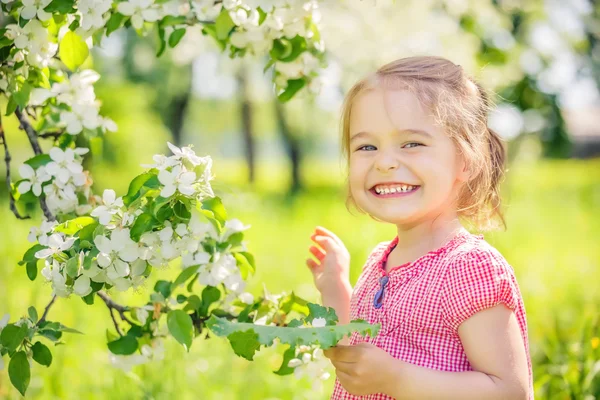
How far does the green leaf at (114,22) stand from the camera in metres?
1.66

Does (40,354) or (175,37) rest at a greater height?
(175,37)

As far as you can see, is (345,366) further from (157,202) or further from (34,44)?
(34,44)

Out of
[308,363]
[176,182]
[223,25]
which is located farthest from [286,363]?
→ [223,25]

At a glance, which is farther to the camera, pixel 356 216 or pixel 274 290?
pixel 274 290

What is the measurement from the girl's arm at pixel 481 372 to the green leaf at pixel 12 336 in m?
0.81

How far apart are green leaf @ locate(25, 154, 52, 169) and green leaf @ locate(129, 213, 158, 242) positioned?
539 mm

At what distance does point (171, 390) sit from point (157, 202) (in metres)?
1.47

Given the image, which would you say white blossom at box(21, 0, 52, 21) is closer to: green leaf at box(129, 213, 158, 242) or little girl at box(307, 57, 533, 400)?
green leaf at box(129, 213, 158, 242)

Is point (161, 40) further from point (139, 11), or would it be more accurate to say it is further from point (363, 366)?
point (363, 366)

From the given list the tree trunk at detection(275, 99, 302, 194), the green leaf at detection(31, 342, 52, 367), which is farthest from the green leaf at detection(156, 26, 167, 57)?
the tree trunk at detection(275, 99, 302, 194)

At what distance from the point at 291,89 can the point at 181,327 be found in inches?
31.8

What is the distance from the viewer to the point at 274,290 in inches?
172

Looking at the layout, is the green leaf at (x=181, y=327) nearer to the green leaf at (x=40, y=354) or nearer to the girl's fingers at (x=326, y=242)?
the green leaf at (x=40, y=354)

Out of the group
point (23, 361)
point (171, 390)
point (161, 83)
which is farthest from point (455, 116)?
point (161, 83)
